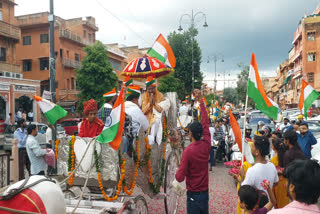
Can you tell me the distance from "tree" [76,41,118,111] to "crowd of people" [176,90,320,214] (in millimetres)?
26465

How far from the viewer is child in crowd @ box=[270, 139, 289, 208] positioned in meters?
4.11

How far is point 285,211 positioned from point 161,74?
5124 mm

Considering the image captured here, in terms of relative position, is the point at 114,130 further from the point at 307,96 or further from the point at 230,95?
the point at 230,95

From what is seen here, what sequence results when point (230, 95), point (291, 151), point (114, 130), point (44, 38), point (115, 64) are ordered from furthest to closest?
point (230, 95) → point (115, 64) → point (44, 38) → point (291, 151) → point (114, 130)

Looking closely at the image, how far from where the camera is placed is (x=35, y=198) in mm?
2576

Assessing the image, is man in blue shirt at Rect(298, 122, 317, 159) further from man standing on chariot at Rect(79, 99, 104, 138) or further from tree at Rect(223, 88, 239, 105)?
tree at Rect(223, 88, 239, 105)

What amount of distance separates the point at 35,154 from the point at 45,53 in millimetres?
29439

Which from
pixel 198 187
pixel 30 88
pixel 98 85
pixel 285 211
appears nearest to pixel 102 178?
pixel 198 187

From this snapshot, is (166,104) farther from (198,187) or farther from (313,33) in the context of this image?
(313,33)

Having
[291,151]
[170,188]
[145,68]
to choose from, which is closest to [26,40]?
[145,68]

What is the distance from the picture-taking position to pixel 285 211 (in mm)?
1896

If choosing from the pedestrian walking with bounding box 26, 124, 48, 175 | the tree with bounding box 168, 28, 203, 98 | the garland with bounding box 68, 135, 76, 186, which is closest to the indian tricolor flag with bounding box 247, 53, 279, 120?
the garland with bounding box 68, 135, 76, 186

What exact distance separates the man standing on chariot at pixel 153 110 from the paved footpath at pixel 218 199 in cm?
177

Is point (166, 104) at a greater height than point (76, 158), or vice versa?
point (166, 104)
